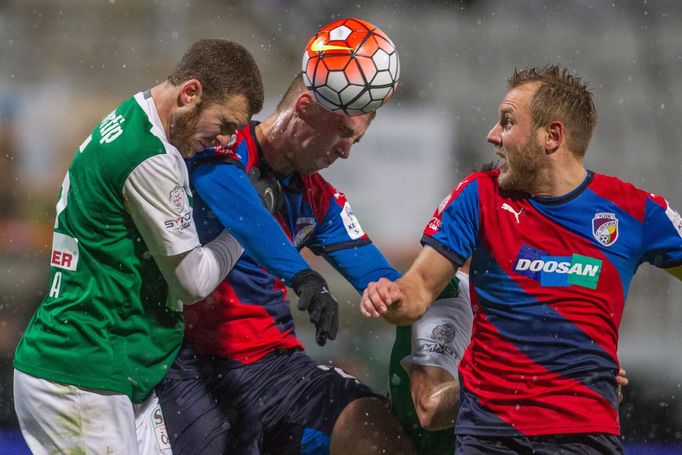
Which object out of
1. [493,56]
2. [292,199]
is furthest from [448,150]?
[292,199]

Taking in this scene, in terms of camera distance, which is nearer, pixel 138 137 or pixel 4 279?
pixel 138 137

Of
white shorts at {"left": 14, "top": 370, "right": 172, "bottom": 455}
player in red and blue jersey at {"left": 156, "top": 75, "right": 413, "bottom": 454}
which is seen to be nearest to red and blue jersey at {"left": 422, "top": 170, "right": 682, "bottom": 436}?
player in red and blue jersey at {"left": 156, "top": 75, "right": 413, "bottom": 454}

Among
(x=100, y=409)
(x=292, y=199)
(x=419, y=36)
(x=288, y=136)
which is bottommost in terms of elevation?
(x=100, y=409)

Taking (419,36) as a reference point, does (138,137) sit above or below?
below

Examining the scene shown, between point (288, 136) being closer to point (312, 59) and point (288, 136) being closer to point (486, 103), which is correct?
point (312, 59)

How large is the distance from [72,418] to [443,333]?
139 cm

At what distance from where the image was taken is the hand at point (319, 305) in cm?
304

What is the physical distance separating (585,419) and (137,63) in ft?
26.7

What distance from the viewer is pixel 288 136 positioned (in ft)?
11.9

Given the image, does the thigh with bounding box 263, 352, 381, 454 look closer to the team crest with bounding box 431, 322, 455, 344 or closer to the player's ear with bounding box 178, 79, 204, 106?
the team crest with bounding box 431, 322, 455, 344

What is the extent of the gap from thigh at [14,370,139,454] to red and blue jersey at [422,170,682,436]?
1081 mm

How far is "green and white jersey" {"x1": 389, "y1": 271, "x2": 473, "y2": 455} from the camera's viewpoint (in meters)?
3.60

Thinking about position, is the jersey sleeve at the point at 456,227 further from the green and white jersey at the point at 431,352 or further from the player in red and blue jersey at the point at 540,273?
the green and white jersey at the point at 431,352

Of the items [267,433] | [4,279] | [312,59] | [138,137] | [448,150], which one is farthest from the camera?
[448,150]
